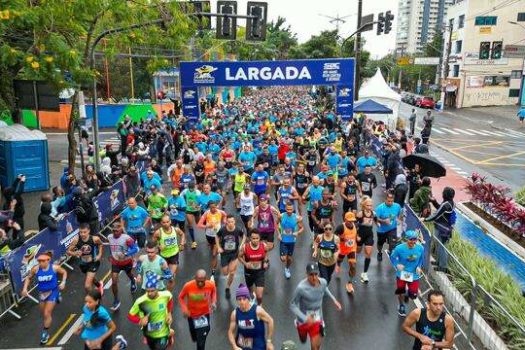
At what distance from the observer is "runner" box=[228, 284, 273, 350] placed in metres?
5.79

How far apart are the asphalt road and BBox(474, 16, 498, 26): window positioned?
55423 mm

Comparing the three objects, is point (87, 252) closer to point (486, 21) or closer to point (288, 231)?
point (288, 231)

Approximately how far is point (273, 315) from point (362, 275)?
2287mm

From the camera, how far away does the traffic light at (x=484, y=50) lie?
55734 mm

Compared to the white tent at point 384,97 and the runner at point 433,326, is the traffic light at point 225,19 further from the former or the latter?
the white tent at point 384,97

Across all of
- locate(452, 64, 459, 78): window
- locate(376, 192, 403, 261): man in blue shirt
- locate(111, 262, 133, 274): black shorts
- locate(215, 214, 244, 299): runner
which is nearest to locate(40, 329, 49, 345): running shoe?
locate(111, 262, 133, 274): black shorts

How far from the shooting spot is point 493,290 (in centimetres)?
795

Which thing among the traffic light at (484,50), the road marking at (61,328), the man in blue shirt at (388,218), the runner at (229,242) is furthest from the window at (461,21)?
the road marking at (61,328)

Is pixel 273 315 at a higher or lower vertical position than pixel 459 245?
lower

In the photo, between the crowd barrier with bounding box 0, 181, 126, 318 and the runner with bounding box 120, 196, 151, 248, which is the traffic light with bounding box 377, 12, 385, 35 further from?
the runner with bounding box 120, 196, 151, 248

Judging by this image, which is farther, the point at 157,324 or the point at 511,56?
the point at 511,56

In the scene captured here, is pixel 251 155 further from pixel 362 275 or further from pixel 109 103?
pixel 109 103

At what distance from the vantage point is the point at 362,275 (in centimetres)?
953

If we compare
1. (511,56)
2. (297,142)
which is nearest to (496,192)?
(297,142)
